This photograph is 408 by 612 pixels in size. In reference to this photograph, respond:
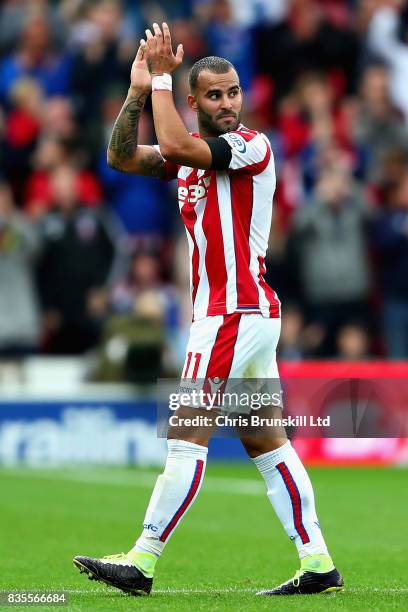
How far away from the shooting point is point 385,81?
58.1 ft

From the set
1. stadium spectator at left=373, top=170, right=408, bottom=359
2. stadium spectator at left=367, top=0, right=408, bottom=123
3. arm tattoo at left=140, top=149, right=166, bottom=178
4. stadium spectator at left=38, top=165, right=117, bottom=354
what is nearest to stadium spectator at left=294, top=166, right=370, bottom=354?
stadium spectator at left=373, top=170, right=408, bottom=359

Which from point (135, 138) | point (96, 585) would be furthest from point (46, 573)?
point (135, 138)

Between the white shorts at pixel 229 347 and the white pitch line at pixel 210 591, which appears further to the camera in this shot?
the white pitch line at pixel 210 591

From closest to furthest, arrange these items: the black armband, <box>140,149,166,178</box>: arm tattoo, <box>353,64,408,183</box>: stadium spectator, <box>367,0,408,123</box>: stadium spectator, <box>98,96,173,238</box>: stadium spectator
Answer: the black armband → <box>140,149,166,178</box>: arm tattoo → <box>98,96,173,238</box>: stadium spectator → <box>353,64,408,183</box>: stadium spectator → <box>367,0,408,123</box>: stadium spectator

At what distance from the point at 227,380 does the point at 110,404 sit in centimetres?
905

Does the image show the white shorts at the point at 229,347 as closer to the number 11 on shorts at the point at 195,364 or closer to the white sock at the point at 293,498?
the number 11 on shorts at the point at 195,364

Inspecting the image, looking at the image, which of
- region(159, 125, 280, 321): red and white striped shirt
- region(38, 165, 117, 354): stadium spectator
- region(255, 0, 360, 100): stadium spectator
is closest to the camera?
region(159, 125, 280, 321): red and white striped shirt

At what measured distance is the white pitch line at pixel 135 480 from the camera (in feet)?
42.6

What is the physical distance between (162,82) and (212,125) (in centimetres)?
33

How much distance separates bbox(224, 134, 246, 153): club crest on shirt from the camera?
21.7 feet

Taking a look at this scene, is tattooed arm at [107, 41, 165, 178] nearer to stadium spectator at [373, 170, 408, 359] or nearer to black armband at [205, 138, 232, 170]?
black armband at [205, 138, 232, 170]

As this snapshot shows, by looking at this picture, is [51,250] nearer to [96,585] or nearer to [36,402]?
[36,402]

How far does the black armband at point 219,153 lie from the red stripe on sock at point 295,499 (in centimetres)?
145

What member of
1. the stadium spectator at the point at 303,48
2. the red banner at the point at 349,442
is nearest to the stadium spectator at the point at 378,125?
the stadium spectator at the point at 303,48
